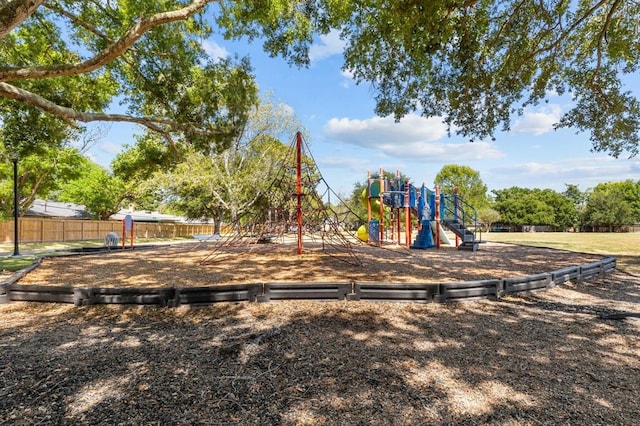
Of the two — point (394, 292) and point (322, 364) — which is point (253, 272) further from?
point (322, 364)

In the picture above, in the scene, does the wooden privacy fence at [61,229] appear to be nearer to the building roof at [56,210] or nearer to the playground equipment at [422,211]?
the building roof at [56,210]

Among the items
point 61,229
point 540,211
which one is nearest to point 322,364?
point 61,229

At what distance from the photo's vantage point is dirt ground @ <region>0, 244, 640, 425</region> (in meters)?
2.47

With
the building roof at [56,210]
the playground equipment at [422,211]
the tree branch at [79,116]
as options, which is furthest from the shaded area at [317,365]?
the building roof at [56,210]

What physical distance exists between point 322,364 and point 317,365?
1.9 inches

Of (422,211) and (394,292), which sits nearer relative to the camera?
(394,292)

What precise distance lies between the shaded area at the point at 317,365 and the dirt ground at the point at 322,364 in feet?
0.05

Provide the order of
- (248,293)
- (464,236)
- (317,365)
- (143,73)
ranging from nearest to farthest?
(317,365) → (248,293) → (143,73) → (464,236)

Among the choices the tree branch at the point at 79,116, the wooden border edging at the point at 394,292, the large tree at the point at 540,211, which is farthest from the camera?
the large tree at the point at 540,211

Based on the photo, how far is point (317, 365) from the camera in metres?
3.18

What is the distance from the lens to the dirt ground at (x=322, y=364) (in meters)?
2.47

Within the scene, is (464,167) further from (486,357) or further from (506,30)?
(486,357)

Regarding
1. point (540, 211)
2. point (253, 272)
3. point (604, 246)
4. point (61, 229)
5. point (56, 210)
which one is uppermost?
point (540, 211)

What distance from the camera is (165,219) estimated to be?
49.9 meters
